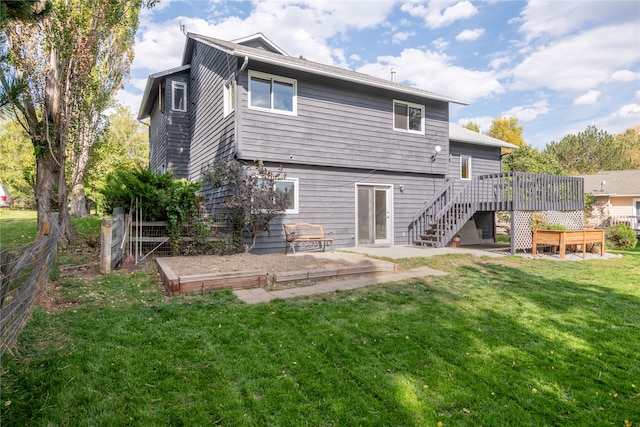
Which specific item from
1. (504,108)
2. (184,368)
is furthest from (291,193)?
(504,108)

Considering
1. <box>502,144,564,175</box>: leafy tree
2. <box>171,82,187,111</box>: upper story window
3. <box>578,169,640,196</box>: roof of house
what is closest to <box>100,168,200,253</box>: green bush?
<box>171,82,187,111</box>: upper story window

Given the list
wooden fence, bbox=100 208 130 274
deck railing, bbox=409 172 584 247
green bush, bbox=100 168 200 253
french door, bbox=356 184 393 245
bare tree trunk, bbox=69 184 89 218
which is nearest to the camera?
wooden fence, bbox=100 208 130 274

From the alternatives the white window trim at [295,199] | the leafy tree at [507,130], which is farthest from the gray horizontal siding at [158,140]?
the leafy tree at [507,130]

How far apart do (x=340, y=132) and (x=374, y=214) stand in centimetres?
291

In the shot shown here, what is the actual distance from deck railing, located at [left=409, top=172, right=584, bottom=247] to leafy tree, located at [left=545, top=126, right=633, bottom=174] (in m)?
33.2

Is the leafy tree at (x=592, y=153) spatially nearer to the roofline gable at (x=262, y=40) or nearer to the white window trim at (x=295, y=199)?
the roofline gable at (x=262, y=40)

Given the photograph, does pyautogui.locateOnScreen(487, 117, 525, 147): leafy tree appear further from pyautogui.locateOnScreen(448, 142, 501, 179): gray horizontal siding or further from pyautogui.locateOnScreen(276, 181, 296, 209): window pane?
pyautogui.locateOnScreen(276, 181, 296, 209): window pane

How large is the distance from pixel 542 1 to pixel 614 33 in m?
4.39

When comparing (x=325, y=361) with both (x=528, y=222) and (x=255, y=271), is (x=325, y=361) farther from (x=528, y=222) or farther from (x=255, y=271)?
(x=528, y=222)

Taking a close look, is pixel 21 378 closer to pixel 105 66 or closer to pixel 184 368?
pixel 184 368

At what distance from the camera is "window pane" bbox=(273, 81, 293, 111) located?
9.80 m

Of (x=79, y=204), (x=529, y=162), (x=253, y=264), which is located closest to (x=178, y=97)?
(x=253, y=264)

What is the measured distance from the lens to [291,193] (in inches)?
396

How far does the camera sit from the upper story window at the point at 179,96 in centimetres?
1353
